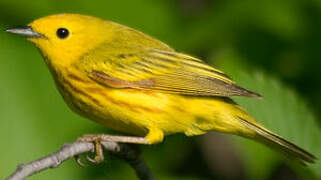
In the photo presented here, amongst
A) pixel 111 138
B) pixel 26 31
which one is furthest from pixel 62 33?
pixel 111 138

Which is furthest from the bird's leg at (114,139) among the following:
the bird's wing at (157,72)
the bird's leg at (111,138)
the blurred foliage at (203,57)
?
the blurred foliage at (203,57)

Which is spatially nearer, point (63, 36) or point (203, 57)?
point (63, 36)

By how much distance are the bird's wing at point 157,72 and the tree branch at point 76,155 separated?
1.15 feet

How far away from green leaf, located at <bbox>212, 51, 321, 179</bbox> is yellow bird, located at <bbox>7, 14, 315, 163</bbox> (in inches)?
4.3

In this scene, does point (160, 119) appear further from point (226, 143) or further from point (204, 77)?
point (226, 143)

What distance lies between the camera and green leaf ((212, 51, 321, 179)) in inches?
147

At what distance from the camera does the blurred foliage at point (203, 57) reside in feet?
14.0

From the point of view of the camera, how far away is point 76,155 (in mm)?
3623

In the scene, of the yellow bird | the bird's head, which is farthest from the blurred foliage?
the bird's head

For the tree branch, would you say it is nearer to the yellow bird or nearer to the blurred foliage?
the yellow bird

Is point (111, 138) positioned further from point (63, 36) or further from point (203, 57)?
point (203, 57)

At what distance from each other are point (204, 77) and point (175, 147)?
0.98 metres

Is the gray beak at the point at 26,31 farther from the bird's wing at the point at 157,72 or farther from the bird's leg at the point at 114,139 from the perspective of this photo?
the bird's leg at the point at 114,139

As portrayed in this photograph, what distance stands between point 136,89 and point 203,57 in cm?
173
